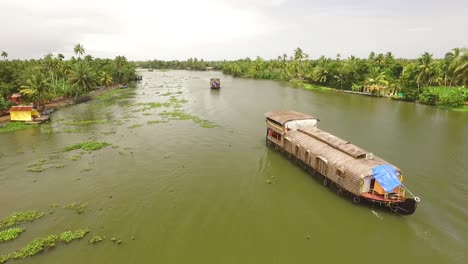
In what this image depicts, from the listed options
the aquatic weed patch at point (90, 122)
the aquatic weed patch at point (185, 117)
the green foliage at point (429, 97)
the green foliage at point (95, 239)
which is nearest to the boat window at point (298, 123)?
the aquatic weed patch at point (185, 117)

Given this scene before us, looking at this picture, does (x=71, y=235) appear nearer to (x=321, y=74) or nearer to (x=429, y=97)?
(x=429, y=97)

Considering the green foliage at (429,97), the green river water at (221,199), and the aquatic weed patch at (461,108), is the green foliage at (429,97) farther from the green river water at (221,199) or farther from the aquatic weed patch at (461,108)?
the green river water at (221,199)

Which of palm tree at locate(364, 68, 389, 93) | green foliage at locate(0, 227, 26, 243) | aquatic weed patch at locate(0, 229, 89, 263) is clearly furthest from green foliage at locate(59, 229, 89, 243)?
palm tree at locate(364, 68, 389, 93)

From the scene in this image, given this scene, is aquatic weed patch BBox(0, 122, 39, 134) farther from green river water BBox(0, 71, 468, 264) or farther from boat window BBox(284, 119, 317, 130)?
boat window BBox(284, 119, 317, 130)

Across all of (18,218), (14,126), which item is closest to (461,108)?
(18,218)

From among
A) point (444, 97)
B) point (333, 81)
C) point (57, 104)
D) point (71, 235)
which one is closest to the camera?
point (71, 235)

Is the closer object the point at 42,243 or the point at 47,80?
the point at 42,243

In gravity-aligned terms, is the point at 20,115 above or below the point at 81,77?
below
